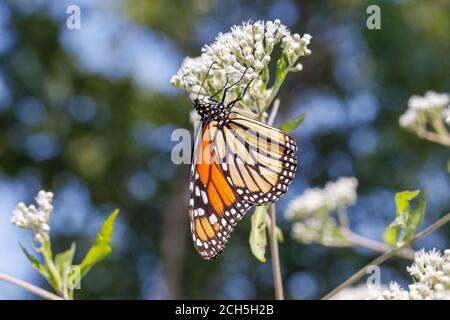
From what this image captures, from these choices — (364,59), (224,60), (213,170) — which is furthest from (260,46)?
(364,59)

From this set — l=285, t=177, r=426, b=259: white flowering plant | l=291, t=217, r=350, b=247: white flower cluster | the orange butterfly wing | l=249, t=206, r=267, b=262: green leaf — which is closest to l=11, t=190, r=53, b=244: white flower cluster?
the orange butterfly wing

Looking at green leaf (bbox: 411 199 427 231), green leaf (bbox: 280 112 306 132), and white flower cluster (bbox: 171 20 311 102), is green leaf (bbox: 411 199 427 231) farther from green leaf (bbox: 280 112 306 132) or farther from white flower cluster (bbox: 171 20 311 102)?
white flower cluster (bbox: 171 20 311 102)

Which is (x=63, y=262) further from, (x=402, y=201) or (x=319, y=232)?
(x=319, y=232)

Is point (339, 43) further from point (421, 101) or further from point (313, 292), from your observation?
point (421, 101)

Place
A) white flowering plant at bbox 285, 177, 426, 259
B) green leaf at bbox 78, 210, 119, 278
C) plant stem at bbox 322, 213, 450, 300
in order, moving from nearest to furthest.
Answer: plant stem at bbox 322, 213, 450, 300
green leaf at bbox 78, 210, 119, 278
white flowering plant at bbox 285, 177, 426, 259

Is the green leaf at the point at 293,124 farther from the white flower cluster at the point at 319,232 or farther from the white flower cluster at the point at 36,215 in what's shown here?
the white flower cluster at the point at 319,232

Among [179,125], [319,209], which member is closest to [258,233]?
[319,209]

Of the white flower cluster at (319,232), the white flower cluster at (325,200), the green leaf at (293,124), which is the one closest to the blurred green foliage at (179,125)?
the white flower cluster at (325,200)
